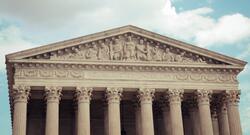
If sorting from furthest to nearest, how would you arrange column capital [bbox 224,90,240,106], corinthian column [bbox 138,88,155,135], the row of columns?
1. column capital [bbox 224,90,240,106]
2. corinthian column [bbox 138,88,155,135]
3. the row of columns

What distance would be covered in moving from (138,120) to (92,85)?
5155 millimetres

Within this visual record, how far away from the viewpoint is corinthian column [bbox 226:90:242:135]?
36891 millimetres

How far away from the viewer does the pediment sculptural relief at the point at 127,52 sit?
3644cm

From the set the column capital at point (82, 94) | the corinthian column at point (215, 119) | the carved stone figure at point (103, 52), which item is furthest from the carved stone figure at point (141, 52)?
the corinthian column at point (215, 119)

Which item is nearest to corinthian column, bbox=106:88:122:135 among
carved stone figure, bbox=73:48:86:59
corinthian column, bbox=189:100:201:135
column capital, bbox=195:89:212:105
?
carved stone figure, bbox=73:48:86:59

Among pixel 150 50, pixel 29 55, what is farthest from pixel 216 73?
pixel 29 55

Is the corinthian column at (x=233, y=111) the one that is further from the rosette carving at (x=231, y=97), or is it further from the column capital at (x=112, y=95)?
the column capital at (x=112, y=95)

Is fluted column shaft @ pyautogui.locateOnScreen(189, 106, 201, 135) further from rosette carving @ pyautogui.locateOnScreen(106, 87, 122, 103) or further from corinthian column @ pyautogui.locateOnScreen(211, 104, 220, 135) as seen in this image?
rosette carving @ pyautogui.locateOnScreen(106, 87, 122, 103)

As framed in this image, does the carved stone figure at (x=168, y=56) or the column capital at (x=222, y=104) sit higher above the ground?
the carved stone figure at (x=168, y=56)

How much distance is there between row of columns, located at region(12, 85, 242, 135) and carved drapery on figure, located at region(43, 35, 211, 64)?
109 inches

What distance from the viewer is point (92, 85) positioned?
3575 centimetres

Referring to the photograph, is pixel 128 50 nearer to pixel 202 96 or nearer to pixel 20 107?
pixel 202 96

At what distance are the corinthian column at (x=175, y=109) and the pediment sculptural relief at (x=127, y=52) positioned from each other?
290 cm

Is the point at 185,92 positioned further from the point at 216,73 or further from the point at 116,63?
the point at 116,63
